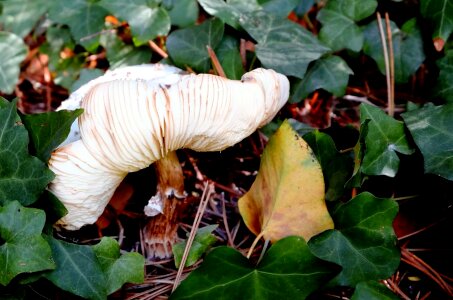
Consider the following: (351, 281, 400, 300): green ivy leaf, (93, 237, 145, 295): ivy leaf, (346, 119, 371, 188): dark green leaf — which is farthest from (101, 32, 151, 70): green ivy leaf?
(351, 281, 400, 300): green ivy leaf

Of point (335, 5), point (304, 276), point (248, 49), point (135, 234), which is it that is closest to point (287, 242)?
point (304, 276)

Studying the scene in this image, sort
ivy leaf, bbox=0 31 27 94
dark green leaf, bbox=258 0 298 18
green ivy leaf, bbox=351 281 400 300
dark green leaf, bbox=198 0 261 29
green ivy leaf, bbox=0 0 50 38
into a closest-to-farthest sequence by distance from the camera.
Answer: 1. green ivy leaf, bbox=351 281 400 300
2. dark green leaf, bbox=198 0 261 29
3. dark green leaf, bbox=258 0 298 18
4. ivy leaf, bbox=0 31 27 94
5. green ivy leaf, bbox=0 0 50 38

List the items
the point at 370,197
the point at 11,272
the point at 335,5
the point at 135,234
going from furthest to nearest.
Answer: the point at 335,5 → the point at 135,234 → the point at 370,197 → the point at 11,272

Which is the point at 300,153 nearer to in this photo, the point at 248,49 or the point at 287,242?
the point at 287,242

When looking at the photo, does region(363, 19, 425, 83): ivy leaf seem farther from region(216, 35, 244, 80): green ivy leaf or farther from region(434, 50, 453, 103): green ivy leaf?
region(216, 35, 244, 80): green ivy leaf

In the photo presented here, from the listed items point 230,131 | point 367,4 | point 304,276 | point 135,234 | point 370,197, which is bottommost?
point 135,234

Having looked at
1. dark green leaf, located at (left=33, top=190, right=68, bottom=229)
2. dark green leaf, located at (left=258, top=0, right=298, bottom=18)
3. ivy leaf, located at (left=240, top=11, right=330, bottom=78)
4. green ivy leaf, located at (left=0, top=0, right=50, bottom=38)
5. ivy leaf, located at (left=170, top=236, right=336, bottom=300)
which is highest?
dark green leaf, located at (left=258, top=0, right=298, bottom=18)

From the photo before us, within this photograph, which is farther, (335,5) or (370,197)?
(335,5)
